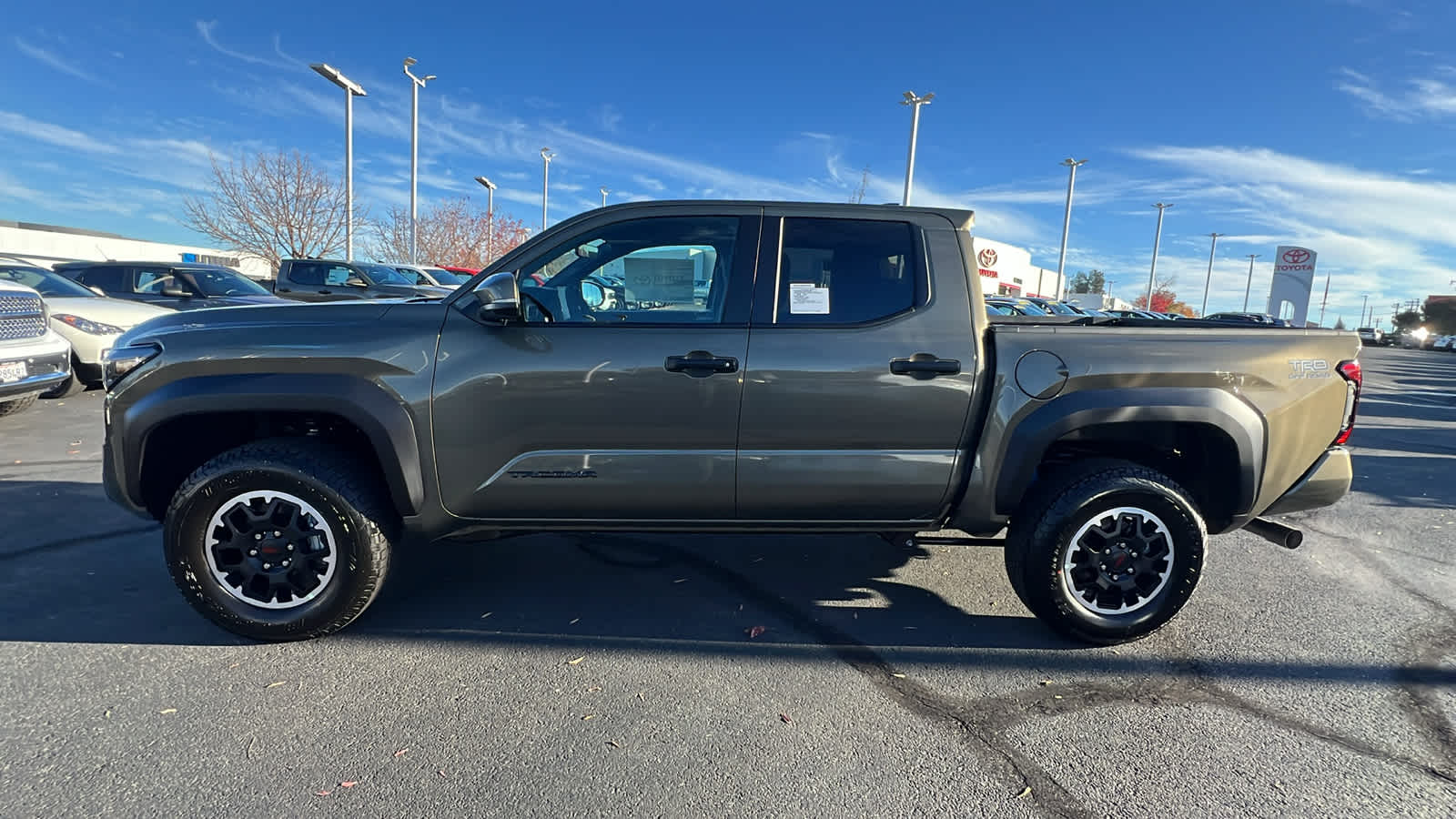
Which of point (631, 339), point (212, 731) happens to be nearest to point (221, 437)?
point (212, 731)

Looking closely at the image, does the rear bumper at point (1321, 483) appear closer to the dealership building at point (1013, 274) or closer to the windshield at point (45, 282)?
the windshield at point (45, 282)

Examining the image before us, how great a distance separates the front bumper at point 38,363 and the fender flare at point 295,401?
5089mm

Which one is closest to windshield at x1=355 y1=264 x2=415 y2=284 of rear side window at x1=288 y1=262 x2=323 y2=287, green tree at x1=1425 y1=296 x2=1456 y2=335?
rear side window at x1=288 y1=262 x2=323 y2=287

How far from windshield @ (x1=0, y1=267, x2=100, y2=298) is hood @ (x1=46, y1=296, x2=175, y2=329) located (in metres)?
0.19

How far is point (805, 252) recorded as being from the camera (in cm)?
324

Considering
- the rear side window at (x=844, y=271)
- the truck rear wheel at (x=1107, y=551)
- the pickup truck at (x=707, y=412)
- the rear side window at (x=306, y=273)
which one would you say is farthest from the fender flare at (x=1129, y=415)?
the rear side window at (x=306, y=273)

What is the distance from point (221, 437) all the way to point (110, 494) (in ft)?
1.45

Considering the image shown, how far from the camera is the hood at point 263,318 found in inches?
120

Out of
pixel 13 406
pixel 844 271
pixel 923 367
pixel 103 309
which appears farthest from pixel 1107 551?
pixel 103 309

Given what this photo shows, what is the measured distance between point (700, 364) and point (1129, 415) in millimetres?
1760

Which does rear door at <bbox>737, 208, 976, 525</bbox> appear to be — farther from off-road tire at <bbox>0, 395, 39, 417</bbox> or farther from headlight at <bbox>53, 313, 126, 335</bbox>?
headlight at <bbox>53, 313, 126, 335</bbox>

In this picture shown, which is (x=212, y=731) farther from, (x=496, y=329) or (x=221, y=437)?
(x=496, y=329)

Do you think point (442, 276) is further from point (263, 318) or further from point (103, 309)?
Answer: point (263, 318)

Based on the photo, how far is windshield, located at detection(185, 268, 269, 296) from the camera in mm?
10297
